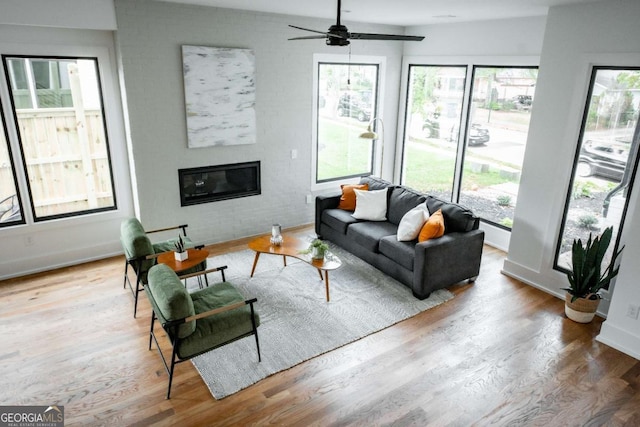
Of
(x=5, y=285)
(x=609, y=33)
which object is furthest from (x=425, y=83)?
(x=5, y=285)

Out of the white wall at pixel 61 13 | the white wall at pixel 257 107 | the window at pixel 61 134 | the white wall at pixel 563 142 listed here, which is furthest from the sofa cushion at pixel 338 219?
the white wall at pixel 61 13

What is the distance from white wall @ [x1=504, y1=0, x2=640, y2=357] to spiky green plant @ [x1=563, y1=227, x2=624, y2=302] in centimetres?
21

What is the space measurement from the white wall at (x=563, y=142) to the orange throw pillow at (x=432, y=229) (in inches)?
40.3

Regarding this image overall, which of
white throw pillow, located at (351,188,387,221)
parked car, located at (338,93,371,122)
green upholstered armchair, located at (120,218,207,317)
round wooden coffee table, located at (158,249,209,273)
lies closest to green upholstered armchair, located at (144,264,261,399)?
round wooden coffee table, located at (158,249,209,273)

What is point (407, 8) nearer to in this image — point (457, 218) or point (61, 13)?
point (457, 218)

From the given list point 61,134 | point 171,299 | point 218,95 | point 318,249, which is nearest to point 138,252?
point 171,299

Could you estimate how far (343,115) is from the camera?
6594 mm

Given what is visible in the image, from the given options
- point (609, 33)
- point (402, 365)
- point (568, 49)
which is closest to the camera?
point (402, 365)

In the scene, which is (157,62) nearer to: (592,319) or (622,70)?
(622,70)

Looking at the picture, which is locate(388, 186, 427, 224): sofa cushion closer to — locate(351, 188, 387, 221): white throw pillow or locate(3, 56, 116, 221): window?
locate(351, 188, 387, 221): white throw pillow

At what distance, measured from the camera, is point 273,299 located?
14.7 feet

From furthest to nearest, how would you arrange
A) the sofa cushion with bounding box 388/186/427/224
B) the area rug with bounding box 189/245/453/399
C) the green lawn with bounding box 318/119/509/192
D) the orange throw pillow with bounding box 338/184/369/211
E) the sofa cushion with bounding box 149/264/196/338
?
the green lawn with bounding box 318/119/509/192, the orange throw pillow with bounding box 338/184/369/211, the sofa cushion with bounding box 388/186/427/224, the area rug with bounding box 189/245/453/399, the sofa cushion with bounding box 149/264/196/338

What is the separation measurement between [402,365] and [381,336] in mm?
424

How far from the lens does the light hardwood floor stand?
3.07 metres
